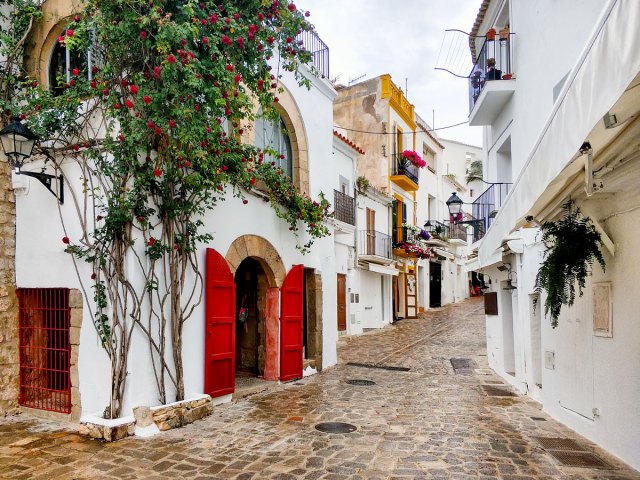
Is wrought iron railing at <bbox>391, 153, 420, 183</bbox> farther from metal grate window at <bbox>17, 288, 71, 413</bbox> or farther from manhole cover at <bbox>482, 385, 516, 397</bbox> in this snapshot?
metal grate window at <bbox>17, 288, 71, 413</bbox>

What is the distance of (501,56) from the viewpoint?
950 cm

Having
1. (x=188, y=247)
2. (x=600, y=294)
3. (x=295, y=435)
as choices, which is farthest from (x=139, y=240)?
(x=600, y=294)

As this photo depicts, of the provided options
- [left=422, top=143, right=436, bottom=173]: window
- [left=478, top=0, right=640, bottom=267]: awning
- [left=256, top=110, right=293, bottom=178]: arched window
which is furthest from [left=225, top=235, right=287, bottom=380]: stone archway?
[left=422, top=143, right=436, bottom=173]: window

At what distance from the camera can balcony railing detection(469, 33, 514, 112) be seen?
924cm

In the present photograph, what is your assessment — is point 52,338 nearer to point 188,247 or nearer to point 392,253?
point 188,247

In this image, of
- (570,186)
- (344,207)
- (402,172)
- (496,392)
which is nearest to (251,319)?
(496,392)

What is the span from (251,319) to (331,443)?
4561 millimetres

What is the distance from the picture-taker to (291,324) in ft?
30.3

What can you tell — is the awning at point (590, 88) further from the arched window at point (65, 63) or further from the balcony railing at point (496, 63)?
A: the balcony railing at point (496, 63)

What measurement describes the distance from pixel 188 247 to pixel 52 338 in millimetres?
2406

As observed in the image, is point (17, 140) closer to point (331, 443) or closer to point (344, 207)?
point (331, 443)

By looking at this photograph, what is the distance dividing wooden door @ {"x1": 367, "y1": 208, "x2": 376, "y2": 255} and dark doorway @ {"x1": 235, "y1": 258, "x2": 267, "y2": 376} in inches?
359

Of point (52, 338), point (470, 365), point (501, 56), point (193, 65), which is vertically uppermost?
point (501, 56)

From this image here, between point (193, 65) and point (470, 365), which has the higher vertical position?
point (193, 65)
